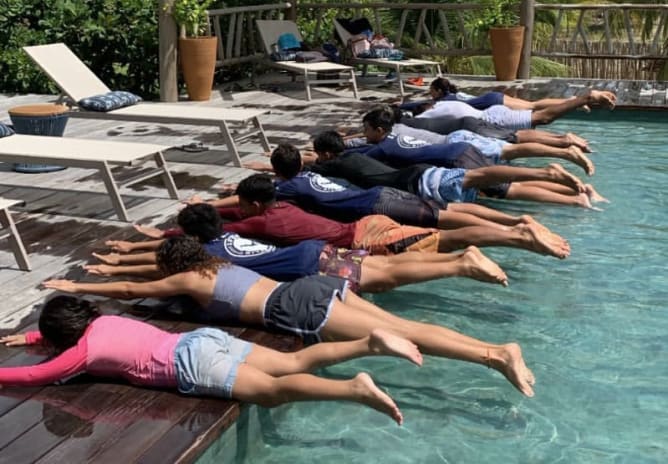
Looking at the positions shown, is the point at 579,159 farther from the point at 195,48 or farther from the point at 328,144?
the point at 195,48

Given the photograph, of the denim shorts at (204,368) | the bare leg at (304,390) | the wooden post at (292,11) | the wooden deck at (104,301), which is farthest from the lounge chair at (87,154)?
the wooden post at (292,11)

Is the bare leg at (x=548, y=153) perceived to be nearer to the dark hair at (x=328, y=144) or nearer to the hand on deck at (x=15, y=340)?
the dark hair at (x=328, y=144)

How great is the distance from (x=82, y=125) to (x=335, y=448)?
6.69 m

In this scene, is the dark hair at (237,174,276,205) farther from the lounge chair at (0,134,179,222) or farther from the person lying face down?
the lounge chair at (0,134,179,222)

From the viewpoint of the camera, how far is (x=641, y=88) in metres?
11.7

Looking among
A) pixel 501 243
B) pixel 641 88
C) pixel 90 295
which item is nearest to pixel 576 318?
pixel 501 243

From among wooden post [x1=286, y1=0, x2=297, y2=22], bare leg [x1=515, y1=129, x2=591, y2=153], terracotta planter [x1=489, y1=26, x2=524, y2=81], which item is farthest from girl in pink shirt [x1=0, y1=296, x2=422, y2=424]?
wooden post [x1=286, y1=0, x2=297, y2=22]

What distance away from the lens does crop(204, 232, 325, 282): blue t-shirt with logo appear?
4254 millimetres

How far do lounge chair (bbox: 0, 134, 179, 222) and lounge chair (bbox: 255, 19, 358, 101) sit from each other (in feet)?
16.1

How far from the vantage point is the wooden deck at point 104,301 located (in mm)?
3156

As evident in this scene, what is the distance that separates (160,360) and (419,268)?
1.57 m

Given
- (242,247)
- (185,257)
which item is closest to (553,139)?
(242,247)

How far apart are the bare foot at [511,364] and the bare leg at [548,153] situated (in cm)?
328

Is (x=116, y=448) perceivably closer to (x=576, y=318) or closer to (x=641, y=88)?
(x=576, y=318)
